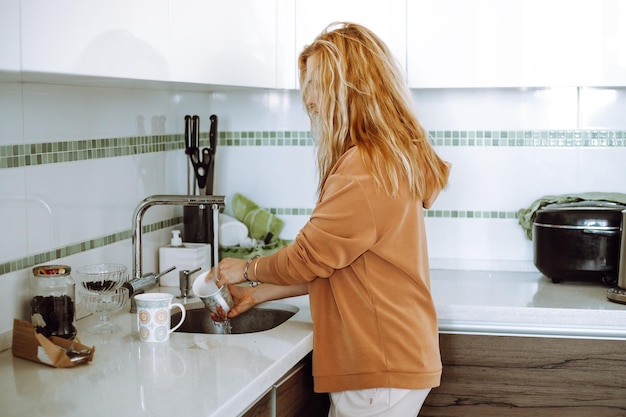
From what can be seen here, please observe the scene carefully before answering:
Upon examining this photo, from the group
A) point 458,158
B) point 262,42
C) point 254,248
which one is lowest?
point 254,248

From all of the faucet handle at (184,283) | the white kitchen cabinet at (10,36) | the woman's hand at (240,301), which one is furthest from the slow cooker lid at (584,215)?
the white kitchen cabinet at (10,36)

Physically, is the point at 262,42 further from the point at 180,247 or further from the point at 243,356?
the point at 243,356

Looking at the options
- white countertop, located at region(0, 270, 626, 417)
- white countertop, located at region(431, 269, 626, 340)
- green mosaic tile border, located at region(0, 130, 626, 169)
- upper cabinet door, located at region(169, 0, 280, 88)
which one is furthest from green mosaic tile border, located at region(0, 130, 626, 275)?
white countertop, located at region(431, 269, 626, 340)

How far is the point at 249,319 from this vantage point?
8.35ft

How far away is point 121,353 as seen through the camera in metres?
1.97

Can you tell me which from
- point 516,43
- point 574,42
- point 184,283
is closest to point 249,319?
point 184,283

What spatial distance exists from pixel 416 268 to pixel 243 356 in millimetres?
448

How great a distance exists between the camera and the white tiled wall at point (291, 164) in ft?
7.70

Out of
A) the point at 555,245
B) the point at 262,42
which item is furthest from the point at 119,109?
the point at 555,245

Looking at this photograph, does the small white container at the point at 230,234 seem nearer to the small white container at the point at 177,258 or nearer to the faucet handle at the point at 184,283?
the small white container at the point at 177,258

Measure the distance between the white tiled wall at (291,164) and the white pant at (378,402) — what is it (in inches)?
32.0

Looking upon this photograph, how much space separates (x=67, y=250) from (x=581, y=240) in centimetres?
151

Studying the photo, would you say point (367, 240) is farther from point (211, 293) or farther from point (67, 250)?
point (67, 250)

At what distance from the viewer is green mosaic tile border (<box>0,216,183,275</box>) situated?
2029 millimetres
